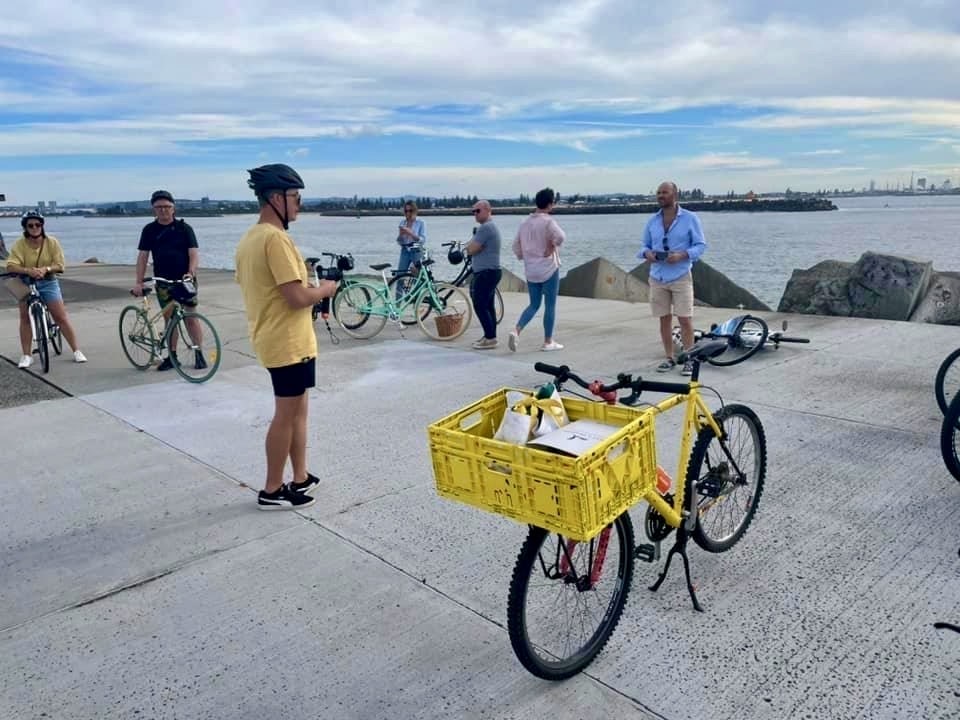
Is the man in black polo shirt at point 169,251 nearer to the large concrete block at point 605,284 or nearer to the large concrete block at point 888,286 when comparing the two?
the large concrete block at point 605,284

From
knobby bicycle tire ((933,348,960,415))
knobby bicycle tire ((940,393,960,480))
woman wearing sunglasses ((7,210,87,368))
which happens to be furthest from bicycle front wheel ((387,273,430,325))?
knobby bicycle tire ((940,393,960,480))

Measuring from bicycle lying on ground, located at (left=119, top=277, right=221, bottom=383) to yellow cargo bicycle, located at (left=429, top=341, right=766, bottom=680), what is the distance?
5.10 m

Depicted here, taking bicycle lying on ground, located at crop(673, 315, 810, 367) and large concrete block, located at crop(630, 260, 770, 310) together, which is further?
large concrete block, located at crop(630, 260, 770, 310)

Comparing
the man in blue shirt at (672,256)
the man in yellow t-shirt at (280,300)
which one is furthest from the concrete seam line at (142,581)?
the man in blue shirt at (672,256)

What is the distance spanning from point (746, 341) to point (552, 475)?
589cm

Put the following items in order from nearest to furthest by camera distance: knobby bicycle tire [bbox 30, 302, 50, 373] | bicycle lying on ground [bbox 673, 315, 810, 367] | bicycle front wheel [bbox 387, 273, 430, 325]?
bicycle lying on ground [bbox 673, 315, 810, 367] < knobby bicycle tire [bbox 30, 302, 50, 373] < bicycle front wheel [bbox 387, 273, 430, 325]

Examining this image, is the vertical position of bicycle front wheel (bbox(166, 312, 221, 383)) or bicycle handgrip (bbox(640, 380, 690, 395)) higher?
bicycle handgrip (bbox(640, 380, 690, 395))

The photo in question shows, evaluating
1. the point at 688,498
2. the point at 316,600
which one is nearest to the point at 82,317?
the point at 316,600

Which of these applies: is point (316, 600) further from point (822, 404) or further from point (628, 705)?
point (822, 404)

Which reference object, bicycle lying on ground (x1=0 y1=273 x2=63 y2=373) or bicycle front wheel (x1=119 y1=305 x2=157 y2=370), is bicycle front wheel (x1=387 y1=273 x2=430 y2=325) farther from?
bicycle lying on ground (x1=0 y1=273 x2=63 y2=373)

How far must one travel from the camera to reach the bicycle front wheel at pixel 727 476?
3.25m

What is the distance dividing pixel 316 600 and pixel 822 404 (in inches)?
175

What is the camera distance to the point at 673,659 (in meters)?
2.82

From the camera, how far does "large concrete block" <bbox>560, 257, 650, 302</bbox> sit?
14102 mm
